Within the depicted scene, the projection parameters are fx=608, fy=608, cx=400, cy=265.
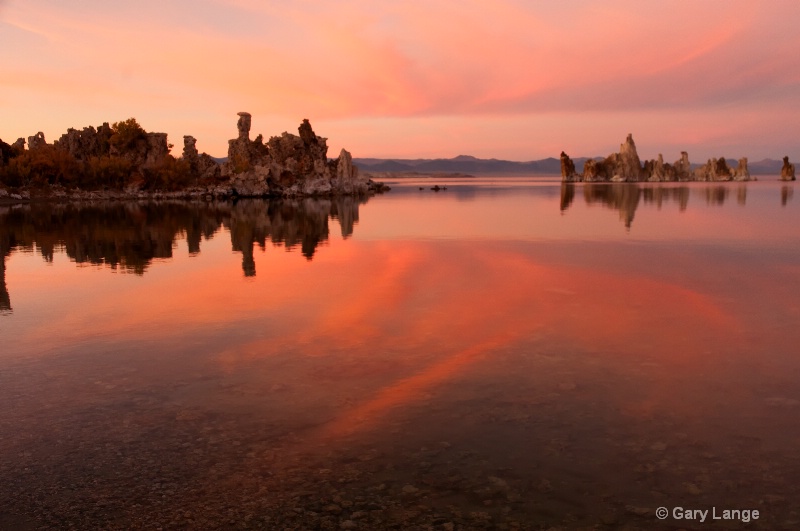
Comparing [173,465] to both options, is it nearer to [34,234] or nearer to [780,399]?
[780,399]

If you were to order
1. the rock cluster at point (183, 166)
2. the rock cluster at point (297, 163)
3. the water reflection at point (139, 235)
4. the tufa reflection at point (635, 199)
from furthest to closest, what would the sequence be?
the rock cluster at point (297, 163) → the rock cluster at point (183, 166) → the tufa reflection at point (635, 199) → the water reflection at point (139, 235)

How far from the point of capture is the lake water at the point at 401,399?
6.55 meters

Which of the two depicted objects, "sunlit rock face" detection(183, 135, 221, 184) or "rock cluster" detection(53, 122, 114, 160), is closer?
"sunlit rock face" detection(183, 135, 221, 184)

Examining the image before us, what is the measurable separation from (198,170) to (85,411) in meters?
111

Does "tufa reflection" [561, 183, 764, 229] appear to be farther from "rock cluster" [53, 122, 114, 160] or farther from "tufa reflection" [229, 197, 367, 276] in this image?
"rock cluster" [53, 122, 114, 160]

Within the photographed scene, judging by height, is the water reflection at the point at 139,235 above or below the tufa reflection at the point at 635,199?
below

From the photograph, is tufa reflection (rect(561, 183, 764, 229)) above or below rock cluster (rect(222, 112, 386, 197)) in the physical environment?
below

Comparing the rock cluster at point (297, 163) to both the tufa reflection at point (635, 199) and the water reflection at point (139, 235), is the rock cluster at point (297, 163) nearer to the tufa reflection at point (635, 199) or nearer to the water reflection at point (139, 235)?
the tufa reflection at point (635, 199)

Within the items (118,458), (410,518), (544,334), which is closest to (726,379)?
(544,334)

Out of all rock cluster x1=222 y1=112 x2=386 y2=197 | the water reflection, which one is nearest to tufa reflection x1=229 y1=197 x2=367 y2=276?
the water reflection

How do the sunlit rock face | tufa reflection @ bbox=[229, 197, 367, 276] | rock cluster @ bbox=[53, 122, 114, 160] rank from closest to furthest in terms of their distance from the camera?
tufa reflection @ bbox=[229, 197, 367, 276] < the sunlit rock face < rock cluster @ bbox=[53, 122, 114, 160]

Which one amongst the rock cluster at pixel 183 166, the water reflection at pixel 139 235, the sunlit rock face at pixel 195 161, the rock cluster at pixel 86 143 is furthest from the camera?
the rock cluster at pixel 86 143

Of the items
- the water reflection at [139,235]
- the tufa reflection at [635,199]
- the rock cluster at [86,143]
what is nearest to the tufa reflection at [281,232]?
the water reflection at [139,235]

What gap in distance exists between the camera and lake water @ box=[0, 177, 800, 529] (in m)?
6.55
